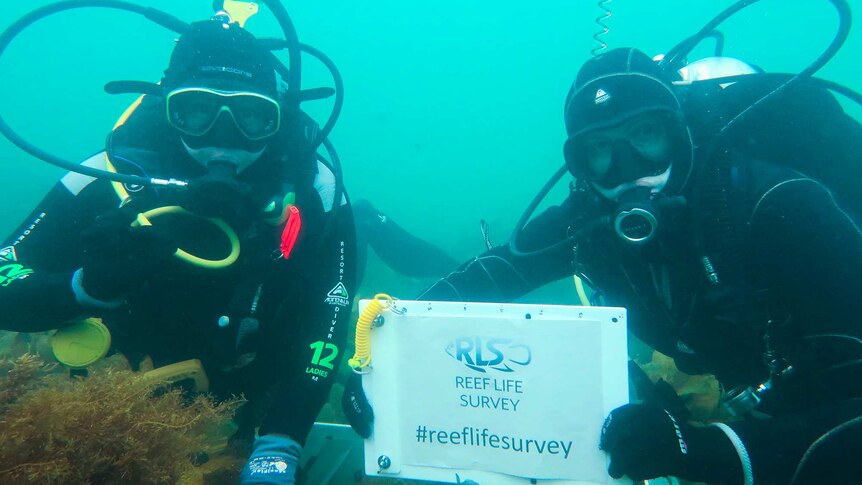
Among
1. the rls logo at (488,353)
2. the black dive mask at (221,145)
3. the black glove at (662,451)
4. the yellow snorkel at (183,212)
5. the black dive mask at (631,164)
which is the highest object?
the black dive mask at (631,164)

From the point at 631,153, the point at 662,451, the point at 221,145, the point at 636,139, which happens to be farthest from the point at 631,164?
the point at 221,145

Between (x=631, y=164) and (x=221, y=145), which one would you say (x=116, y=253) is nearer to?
(x=221, y=145)

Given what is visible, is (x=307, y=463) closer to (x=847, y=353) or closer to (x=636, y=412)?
(x=636, y=412)

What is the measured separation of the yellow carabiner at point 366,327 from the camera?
7.60ft

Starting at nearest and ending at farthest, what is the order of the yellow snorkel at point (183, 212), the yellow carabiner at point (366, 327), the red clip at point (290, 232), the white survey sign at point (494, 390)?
1. the white survey sign at point (494, 390)
2. the yellow carabiner at point (366, 327)
3. the yellow snorkel at point (183, 212)
4. the red clip at point (290, 232)

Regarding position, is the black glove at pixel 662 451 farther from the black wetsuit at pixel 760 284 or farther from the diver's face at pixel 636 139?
the diver's face at pixel 636 139

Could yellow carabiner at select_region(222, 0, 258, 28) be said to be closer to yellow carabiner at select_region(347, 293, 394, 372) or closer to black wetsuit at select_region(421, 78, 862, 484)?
yellow carabiner at select_region(347, 293, 394, 372)

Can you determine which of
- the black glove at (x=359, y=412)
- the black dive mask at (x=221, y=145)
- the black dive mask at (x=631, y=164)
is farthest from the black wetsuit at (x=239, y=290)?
the black dive mask at (x=631, y=164)

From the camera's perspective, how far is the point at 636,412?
205 cm

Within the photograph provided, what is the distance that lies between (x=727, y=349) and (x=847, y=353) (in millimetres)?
623

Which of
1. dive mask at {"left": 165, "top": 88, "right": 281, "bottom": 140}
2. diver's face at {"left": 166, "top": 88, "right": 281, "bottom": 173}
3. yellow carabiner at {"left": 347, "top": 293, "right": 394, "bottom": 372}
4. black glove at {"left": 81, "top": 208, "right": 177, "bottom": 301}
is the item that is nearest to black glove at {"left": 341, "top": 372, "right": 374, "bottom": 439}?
yellow carabiner at {"left": 347, "top": 293, "right": 394, "bottom": 372}

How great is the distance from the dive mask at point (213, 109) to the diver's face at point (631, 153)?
219 cm

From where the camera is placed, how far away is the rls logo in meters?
2.22

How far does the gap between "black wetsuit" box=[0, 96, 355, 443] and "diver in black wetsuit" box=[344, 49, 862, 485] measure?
731 millimetres
